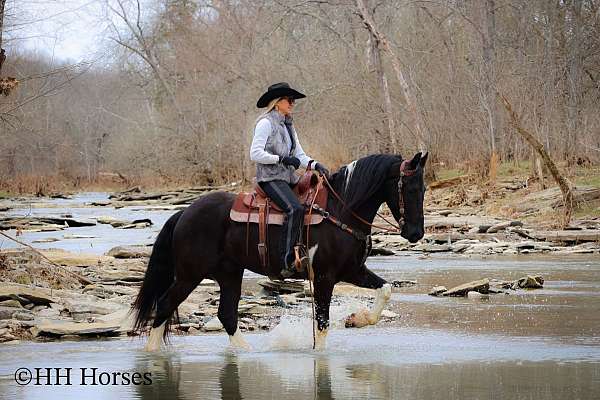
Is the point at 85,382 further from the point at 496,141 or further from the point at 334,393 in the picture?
the point at 496,141

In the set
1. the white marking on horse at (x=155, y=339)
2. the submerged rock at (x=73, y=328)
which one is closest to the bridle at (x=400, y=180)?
the white marking on horse at (x=155, y=339)

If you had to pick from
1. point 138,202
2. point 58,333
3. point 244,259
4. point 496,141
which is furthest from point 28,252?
point 138,202

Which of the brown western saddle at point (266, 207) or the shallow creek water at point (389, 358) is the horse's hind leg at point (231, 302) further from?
the brown western saddle at point (266, 207)

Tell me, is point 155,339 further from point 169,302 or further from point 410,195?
point 410,195

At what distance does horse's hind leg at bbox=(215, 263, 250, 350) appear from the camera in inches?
377

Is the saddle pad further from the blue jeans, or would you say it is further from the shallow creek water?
the shallow creek water

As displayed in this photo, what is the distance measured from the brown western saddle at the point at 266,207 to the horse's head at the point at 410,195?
0.71 meters

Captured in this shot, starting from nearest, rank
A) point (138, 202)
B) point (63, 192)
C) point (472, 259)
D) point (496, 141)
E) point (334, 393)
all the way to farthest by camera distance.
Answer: point (334, 393) → point (472, 259) → point (496, 141) → point (138, 202) → point (63, 192)

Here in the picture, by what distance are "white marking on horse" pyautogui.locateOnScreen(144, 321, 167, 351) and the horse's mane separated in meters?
2.11

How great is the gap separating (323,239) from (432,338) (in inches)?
59.6

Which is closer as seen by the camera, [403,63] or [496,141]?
[496,141]

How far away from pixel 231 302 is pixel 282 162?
1.42 metres

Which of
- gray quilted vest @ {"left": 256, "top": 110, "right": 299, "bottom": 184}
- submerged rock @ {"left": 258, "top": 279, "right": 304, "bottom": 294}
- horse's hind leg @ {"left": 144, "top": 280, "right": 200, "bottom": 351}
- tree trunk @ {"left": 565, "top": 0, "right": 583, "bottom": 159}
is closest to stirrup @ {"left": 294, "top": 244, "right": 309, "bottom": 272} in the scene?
gray quilted vest @ {"left": 256, "top": 110, "right": 299, "bottom": 184}

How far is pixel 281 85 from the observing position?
973 centimetres
